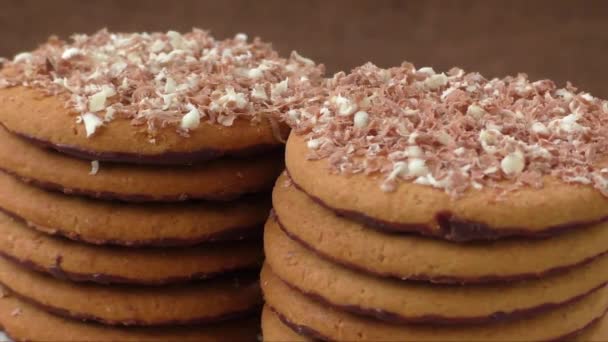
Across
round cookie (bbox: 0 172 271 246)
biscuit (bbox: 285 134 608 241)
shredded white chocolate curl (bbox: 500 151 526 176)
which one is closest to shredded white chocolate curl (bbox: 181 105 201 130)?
round cookie (bbox: 0 172 271 246)

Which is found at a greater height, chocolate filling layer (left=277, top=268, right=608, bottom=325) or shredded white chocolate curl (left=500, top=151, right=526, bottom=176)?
shredded white chocolate curl (left=500, top=151, right=526, bottom=176)

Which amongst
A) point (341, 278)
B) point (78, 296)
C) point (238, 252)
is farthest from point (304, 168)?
point (78, 296)

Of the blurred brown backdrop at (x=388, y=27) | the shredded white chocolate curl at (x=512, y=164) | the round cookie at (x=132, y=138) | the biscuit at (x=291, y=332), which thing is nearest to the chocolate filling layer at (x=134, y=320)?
the biscuit at (x=291, y=332)

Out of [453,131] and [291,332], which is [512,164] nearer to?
[453,131]

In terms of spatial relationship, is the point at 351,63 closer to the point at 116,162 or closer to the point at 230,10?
the point at 230,10

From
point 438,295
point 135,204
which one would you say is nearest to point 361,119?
point 438,295

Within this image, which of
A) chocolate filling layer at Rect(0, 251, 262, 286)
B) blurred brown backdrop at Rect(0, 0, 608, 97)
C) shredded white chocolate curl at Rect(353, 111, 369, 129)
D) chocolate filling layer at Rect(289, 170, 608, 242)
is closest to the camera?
chocolate filling layer at Rect(289, 170, 608, 242)

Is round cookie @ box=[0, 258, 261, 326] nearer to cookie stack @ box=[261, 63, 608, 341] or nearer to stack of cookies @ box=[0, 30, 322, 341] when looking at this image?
stack of cookies @ box=[0, 30, 322, 341]

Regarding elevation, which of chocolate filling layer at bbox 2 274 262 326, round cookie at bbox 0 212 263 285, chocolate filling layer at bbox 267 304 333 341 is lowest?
chocolate filling layer at bbox 2 274 262 326
